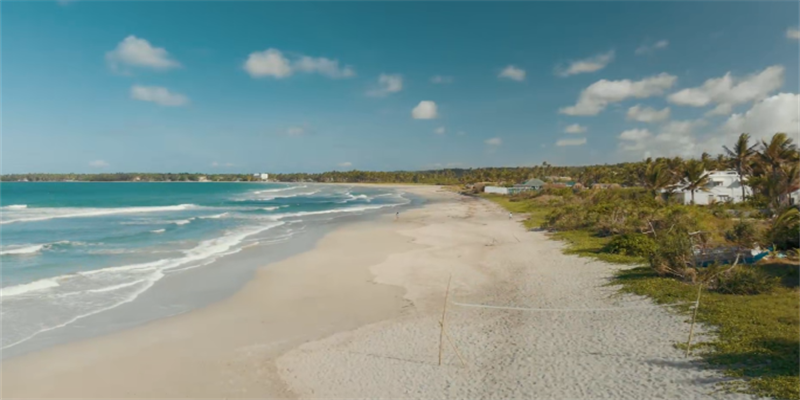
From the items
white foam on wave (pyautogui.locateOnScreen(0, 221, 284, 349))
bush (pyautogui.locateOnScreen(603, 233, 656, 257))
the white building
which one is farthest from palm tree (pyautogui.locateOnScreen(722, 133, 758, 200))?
white foam on wave (pyautogui.locateOnScreen(0, 221, 284, 349))

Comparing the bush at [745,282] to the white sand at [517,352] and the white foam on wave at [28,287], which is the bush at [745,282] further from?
the white foam on wave at [28,287]

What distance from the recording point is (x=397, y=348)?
400 inches

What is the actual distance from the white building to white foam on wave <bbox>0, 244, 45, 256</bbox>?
4968cm

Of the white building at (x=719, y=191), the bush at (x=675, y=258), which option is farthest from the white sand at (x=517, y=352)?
the white building at (x=719, y=191)

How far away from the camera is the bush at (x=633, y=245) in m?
17.6

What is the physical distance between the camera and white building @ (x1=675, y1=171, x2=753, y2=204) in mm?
38688

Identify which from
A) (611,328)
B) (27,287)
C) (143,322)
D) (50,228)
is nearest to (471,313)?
(611,328)

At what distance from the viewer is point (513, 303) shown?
43.2ft

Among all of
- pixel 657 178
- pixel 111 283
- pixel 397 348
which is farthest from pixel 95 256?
pixel 657 178

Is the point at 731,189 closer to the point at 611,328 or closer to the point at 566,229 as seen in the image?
the point at 566,229

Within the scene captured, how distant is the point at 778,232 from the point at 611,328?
30.8 feet

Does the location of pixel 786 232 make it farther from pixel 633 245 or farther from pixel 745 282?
pixel 745 282

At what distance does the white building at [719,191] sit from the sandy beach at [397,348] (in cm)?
2917

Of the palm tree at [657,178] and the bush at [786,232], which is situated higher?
the palm tree at [657,178]
